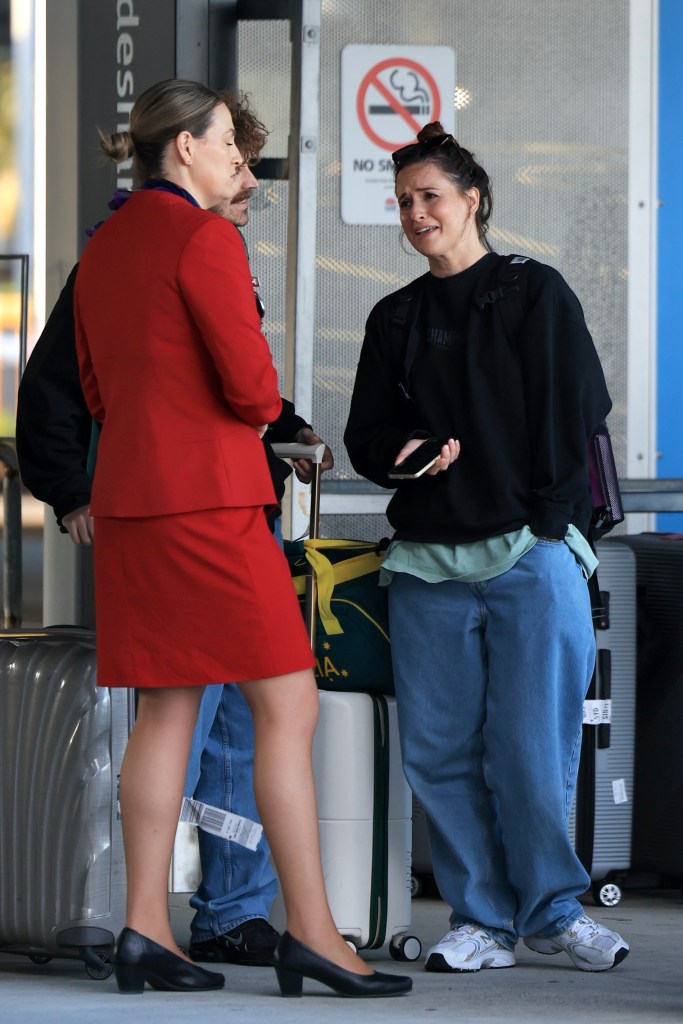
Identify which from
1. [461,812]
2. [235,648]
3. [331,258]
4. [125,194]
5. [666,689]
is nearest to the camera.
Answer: [235,648]

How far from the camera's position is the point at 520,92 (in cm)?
458

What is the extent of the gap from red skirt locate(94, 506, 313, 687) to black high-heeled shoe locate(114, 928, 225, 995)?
16.7 inches

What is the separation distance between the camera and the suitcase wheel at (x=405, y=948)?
3002 mm

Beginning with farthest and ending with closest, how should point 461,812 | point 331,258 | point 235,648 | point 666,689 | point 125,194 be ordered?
1. point 331,258
2. point 666,689
3. point 461,812
4. point 125,194
5. point 235,648

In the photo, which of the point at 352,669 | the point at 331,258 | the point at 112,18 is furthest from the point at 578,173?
the point at 352,669

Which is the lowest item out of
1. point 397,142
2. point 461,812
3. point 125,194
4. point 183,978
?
point 183,978

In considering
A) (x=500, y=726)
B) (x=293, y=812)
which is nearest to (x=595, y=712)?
(x=500, y=726)

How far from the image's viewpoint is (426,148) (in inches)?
117

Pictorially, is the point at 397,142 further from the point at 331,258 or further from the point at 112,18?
the point at 112,18

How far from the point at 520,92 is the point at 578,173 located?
0.29m

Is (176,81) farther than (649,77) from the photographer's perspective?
No

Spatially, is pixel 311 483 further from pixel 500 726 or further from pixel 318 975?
pixel 318 975

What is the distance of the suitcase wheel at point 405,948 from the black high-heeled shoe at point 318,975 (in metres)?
0.44

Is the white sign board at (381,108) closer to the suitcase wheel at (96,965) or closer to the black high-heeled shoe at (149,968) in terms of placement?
the suitcase wheel at (96,965)
